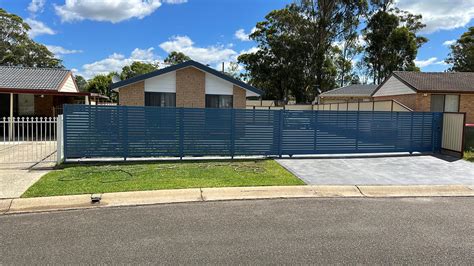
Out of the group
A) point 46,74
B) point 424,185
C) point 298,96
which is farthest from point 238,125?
point 298,96

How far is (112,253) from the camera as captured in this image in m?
4.39

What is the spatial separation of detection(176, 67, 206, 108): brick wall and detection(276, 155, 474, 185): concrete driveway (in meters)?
8.91

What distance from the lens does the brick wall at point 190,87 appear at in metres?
19.0

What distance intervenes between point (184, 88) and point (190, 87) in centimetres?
33

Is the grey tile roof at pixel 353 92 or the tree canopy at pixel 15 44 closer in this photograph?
the grey tile roof at pixel 353 92

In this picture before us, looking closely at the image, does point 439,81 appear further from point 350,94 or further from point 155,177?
point 155,177

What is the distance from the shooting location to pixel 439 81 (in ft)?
76.7

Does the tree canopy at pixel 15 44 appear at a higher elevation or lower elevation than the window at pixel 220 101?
higher

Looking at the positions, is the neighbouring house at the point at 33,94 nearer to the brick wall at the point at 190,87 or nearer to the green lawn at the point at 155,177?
the brick wall at the point at 190,87

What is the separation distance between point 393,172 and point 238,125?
494 cm

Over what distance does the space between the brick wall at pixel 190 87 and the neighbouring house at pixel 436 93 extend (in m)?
13.2

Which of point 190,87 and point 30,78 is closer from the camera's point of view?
point 190,87

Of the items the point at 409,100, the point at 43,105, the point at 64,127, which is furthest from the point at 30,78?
the point at 409,100

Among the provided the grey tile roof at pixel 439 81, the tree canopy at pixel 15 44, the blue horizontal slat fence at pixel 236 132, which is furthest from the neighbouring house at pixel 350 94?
the tree canopy at pixel 15 44
